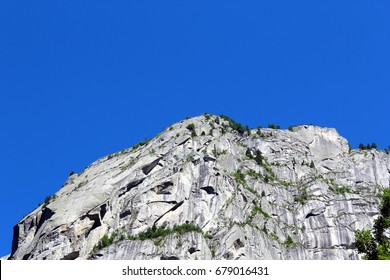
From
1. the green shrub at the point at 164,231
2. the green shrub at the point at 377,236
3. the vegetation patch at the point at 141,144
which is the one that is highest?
the vegetation patch at the point at 141,144

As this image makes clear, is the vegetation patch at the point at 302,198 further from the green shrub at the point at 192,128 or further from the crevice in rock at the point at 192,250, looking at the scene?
the crevice in rock at the point at 192,250

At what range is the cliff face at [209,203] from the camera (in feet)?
438

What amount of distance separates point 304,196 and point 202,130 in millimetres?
30816

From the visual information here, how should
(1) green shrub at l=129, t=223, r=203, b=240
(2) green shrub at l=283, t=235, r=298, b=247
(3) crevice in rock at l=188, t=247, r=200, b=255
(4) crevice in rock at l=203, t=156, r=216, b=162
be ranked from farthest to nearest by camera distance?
(4) crevice in rock at l=203, t=156, r=216, b=162 < (2) green shrub at l=283, t=235, r=298, b=247 < (1) green shrub at l=129, t=223, r=203, b=240 < (3) crevice in rock at l=188, t=247, r=200, b=255

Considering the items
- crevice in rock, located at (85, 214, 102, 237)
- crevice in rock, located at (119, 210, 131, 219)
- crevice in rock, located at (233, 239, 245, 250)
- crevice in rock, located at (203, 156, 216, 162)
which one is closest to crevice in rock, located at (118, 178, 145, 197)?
crevice in rock, located at (119, 210, 131, 219)

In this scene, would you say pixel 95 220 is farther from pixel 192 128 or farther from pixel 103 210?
pixel 192 128

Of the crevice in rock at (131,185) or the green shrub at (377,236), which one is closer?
the green shrub at (377,236)

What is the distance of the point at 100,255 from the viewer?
12912cm

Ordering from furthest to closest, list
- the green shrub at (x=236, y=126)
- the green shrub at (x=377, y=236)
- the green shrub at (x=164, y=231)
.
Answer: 1. the green shrub at (x=236, y=126)
2. the green shrub at (x=164, y=231)
3. the green shrub at (x=377, y=236)

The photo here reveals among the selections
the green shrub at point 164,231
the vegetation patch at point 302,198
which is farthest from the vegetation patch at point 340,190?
the green shrub at point 164,231

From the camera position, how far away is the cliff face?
133m

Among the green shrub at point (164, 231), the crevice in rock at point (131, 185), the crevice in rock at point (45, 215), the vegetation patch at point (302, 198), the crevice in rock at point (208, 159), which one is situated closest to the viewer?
the green shrub at point (164, 231)

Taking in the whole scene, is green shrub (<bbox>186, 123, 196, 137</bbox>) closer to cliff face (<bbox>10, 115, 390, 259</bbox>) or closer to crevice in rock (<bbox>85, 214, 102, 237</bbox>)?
cliff face (<bbox>10, 115, 390, 259</bbox>)
